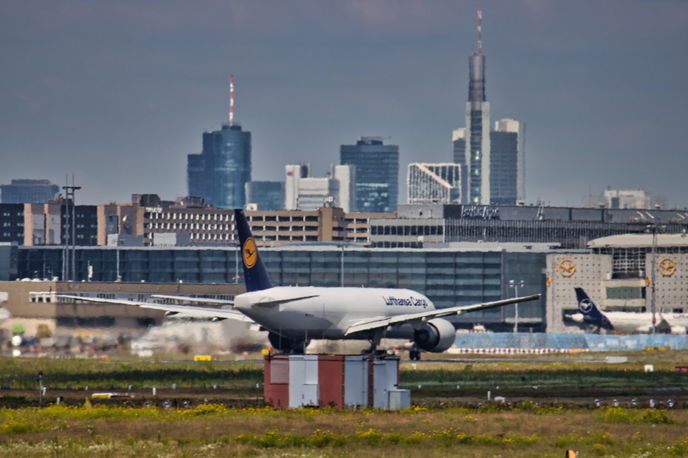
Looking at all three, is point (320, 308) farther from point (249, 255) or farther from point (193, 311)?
point (193, 311)

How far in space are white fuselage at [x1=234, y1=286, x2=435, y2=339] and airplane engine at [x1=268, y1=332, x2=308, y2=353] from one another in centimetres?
95

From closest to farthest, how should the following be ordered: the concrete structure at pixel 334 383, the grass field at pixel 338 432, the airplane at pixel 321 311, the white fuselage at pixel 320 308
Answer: the grass field at pixel 338 432 → the concrete structure at pixel 334 383 → the white fuselage at pixel 320 308 → the airplane at pixel 321 311

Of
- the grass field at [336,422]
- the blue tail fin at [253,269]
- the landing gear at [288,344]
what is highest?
the blue tail fin at [253,269]

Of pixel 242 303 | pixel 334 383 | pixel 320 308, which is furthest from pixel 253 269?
pixel 334 383

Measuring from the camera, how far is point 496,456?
52906 mm

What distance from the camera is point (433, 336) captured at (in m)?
119

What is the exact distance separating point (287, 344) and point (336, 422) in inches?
1822

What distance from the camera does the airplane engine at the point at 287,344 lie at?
358 feet

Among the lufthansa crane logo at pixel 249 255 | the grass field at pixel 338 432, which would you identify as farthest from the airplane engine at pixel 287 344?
the grass field at pixel 338 432

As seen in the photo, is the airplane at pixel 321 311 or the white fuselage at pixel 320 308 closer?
the white fuselage at pixel 320 308

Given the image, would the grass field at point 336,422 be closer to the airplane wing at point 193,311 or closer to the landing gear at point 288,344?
the landing gear at point 288,344

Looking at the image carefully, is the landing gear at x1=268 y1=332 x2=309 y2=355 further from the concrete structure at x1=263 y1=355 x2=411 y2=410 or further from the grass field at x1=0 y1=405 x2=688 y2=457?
the grass field at x1=0 y1=405 x2=688 y2=457

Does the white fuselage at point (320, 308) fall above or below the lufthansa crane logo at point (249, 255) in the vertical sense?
below

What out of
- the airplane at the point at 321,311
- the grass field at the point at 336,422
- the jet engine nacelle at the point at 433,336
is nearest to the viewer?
the grass field at the point at 336,422
